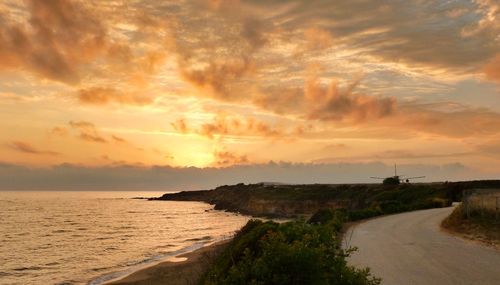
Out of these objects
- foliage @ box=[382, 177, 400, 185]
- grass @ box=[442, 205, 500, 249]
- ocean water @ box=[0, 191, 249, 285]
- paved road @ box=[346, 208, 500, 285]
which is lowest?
ocean water @ box=[0, 191, 249, 285]

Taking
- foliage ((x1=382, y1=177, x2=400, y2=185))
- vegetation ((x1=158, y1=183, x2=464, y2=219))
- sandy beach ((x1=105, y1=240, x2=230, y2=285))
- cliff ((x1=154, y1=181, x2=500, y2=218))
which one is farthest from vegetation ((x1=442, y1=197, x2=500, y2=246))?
foliage ((x1=382, y1=177, x2=400, y2=185))

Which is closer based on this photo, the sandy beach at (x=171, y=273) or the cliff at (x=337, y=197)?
the sandy beach at (x=171, y=273)

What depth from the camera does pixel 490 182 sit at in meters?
84.6

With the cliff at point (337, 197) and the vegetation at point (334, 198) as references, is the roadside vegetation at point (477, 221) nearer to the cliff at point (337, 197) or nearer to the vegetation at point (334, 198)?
the vegetation at point (334, 198)

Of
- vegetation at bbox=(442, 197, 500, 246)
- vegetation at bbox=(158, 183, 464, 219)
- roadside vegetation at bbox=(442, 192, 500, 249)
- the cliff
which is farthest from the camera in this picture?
the cliff

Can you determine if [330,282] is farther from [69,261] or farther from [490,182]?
[490,182]

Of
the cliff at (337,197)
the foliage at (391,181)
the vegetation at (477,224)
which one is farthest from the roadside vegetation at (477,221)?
the foliage at (391,181)

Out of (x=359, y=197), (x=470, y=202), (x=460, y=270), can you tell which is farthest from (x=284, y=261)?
(x=359, y=197)

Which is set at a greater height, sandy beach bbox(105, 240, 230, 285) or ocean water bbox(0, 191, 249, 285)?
sandy beach bbox(105, 240, 230, 285)

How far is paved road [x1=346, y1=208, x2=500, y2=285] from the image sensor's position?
45.4 feet

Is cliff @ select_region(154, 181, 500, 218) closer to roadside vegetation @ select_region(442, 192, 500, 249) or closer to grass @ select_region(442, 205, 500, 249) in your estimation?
roadside vegetation @ select_region(442, 192, 500, 249)

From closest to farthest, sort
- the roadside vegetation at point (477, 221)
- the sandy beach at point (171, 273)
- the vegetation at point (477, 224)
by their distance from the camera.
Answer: the vegetation at point (477, 224), the roadside vegetation at point (477, 221), the sandy beach at point (171, 273)

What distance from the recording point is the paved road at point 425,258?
45.4 ft

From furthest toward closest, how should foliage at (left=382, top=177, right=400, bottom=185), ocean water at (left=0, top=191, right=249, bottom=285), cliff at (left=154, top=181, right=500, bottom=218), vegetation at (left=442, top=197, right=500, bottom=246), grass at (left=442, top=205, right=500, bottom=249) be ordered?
foliage at (left=382, top=177, right=400, bottom=185)
cliff at (left=154, top=181, right=500, bottom=218)
ocean water at (left=0, top=191, right=249, bottom=285)
vegetation at (left=442, top=197, right=500, bottom=246)
grass at (left=442, top=205, right=500, bottom=249)
